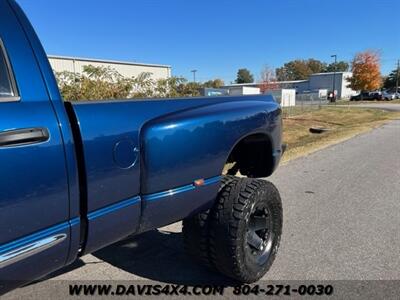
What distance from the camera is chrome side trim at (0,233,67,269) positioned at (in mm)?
1714

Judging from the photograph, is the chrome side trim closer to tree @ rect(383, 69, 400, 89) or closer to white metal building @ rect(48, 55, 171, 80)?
white metal building @ rect(48, 55, 171, 80)

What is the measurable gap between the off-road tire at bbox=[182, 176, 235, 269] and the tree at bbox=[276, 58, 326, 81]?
418ft

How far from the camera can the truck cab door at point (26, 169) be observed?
1.69m

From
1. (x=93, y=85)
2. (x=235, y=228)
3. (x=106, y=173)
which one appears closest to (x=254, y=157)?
(x=235, y=228)

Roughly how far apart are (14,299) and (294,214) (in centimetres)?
339

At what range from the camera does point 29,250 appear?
1.81 m

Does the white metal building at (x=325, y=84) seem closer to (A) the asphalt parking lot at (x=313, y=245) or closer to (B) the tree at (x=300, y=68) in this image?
(B) the tree at (x=300, y=68)

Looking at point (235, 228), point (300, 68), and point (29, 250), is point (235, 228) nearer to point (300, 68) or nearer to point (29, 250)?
point (29, 250)

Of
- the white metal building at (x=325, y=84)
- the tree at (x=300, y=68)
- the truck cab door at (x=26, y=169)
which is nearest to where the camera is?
the truck cab door at (x=26, y=169)

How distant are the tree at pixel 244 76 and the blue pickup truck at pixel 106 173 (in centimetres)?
13705

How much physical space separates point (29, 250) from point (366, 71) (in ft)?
216

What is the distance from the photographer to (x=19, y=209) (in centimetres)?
172

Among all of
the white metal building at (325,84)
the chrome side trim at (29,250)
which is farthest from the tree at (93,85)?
the white metal building at (325,84)

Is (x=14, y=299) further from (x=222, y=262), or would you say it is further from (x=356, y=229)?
(x=356, y=229)
